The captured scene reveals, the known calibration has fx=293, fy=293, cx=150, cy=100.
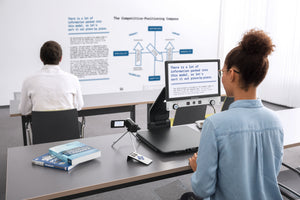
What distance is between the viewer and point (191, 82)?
1.94 m

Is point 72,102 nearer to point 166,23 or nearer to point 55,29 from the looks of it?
point 55,29

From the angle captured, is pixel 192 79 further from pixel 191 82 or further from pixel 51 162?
pixel 51 162

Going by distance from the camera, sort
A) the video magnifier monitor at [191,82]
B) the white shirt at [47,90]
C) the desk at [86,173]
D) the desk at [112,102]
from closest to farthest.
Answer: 1. the desk at [86,173]
2. the video magnifier monitor at [191,82]
3. the white shirt at [47,90]
4. the desk at [112,102]

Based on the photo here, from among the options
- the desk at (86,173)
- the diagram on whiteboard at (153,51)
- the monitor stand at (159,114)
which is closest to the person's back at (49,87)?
the desk at (86,173)

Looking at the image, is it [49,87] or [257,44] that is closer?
[257,44]

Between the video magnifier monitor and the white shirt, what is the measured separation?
3.35 ft

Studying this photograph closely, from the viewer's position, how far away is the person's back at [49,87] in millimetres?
2414

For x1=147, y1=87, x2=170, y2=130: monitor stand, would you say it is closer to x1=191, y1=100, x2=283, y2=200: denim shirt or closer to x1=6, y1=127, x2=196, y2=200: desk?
x1=6, y1=127, x2=196, y2=200: desk

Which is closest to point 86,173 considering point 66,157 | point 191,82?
point 66,157

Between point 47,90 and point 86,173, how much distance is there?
1.20 m

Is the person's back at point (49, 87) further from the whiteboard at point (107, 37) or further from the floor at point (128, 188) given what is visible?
the whiteboard at point (107, 37)

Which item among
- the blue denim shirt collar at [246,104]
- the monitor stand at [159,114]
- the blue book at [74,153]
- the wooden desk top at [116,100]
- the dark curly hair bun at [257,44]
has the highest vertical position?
the dark curly hair bun at [257,44]

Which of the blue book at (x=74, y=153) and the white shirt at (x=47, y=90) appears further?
the white shirt at (x=47, y=90)

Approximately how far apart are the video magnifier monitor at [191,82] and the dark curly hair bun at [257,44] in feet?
2.52
